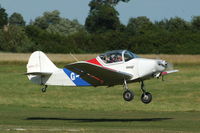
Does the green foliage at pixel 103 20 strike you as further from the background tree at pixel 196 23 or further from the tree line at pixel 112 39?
the background tree at pixel 196 23

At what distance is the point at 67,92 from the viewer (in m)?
56.6

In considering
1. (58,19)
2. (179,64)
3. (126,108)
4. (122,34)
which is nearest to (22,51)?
(122,34)

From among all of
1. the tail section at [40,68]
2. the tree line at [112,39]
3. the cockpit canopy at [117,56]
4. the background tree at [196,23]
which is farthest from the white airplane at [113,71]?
the background tree at [196,23]

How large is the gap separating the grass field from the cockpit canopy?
333 cm

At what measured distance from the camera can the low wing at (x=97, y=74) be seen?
3012 cm

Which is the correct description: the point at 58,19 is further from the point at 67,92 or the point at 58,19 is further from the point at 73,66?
the point at 73,66

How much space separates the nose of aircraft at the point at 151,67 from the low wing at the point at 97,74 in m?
0.81

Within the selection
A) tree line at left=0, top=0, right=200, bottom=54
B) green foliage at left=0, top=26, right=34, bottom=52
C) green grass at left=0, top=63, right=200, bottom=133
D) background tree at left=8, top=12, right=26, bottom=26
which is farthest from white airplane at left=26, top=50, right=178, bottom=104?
background tree at left=8, top=12, right=26, bottom=26

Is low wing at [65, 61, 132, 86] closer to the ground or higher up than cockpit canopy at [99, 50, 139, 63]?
closer to the ground

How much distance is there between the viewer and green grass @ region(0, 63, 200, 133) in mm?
32438

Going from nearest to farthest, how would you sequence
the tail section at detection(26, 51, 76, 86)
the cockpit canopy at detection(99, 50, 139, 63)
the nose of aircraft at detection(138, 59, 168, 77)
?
the nose of aircraft at detection(138, 59, 168, 77), the cockpit canopy at detection(99, 50, 139, 63), the tail section at detection(26, 51, 76, 86)

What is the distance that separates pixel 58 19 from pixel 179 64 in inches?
3089

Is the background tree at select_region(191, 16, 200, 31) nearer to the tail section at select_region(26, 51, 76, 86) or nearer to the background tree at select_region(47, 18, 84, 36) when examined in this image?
the background tree at select_region(47, 18, 84, 36)

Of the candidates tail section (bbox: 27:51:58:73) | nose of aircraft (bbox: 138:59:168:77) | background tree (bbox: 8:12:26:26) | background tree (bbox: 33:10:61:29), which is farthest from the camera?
background tree (bbox: 8:12:26:26)
